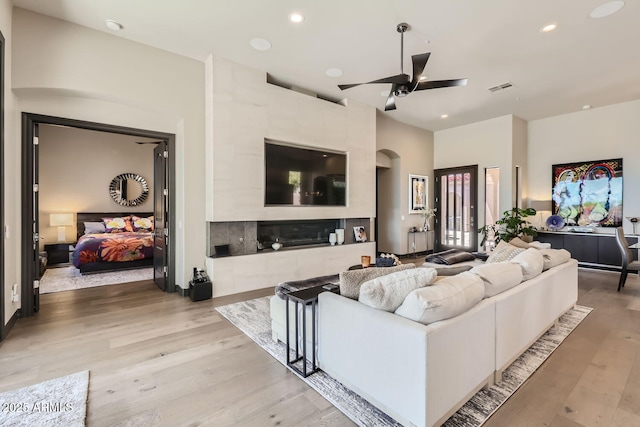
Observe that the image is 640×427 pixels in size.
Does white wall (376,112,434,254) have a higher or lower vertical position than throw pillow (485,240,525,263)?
higher

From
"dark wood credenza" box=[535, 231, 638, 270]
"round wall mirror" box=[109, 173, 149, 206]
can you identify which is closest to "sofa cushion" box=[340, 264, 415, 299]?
"dark wood credenza" box=[535, 231, 638, 270]

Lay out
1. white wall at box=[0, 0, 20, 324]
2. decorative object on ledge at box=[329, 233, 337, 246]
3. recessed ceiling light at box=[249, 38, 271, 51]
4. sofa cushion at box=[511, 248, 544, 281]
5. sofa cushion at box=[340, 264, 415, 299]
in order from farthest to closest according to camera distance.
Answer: decorative object on ledge at box=[329, 233, 337, 246], recessed ceiling light at box=[249, 38, 271, 51], white wall at box=[0, 0, 20, 324], sofa cushion at box=[511, 248, 544, 281], sofa cushion at box=[340, 264, 415, 299]

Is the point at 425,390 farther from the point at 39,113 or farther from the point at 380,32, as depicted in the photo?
the point at 39,113

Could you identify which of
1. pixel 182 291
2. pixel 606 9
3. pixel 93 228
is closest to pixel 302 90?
pixel 182 291

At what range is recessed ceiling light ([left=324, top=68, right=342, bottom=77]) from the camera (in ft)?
15.4

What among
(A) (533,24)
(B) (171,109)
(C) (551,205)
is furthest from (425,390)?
(C) (551,205)

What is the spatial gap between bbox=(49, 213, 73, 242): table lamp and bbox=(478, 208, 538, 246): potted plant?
9695 millimetres

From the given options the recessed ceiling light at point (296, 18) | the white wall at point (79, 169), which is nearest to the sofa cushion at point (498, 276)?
the recessed ceiling light at point (296, 18)

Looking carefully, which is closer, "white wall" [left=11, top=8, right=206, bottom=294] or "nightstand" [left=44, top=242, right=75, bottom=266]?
"white wall" [left=11, top=8, right=206, bottom=294]

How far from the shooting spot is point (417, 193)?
26.0 ft

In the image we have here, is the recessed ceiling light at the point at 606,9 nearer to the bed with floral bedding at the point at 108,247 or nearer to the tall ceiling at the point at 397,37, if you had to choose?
the tall ceiling at the point at 397,37

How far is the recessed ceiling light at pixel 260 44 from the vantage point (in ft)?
12.7

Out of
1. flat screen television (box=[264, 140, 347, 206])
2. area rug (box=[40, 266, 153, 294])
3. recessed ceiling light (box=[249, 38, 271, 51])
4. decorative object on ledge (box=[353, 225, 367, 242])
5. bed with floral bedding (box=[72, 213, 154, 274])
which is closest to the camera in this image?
recessed ceiling light (box=[249, 38, 271, 51])

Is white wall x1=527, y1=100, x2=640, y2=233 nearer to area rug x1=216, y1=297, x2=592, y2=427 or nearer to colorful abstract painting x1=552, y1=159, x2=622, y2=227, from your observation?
colorful abstract painting x1=552, y1=159, x2=622, y2=227
